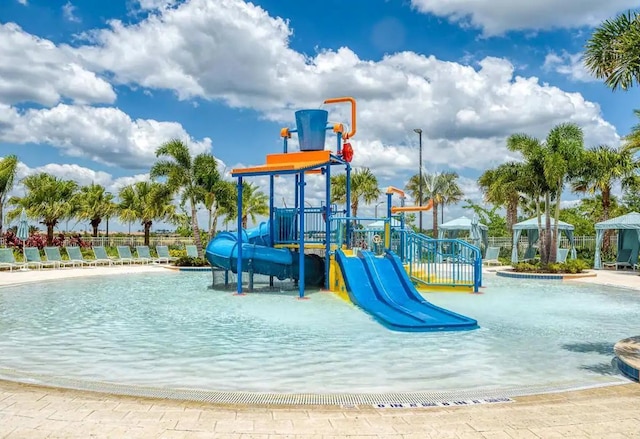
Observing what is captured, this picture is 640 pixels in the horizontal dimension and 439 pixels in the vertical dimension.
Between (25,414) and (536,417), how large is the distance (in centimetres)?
402

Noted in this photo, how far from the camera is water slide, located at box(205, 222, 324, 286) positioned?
46.0 ft

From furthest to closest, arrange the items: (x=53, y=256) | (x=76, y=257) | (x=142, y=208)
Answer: (x=142, y=208), (x=76, y=257), (x=53, y=256)

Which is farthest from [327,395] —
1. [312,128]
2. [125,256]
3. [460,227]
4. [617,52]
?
[460,227]

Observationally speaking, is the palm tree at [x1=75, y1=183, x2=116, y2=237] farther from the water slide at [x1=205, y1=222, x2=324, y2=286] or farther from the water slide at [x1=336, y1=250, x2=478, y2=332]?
the water slide at [x1=336, y1=250, x2=478, y2=332]

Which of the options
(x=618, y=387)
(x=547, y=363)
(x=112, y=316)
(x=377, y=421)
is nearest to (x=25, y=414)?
(x=377, y=421)

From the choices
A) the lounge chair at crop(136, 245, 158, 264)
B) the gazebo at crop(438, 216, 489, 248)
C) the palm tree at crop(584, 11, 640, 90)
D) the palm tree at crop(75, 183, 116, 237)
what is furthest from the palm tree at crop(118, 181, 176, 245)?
the palm tree at crop(584, 11, 640, 90)

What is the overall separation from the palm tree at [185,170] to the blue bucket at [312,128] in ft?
38.9

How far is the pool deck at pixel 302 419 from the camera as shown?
151 inches

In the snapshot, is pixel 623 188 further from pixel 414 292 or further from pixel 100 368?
pixel 100 368

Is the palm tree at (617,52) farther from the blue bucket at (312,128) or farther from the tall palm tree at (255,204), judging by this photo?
the tall palm tree at (255,204)

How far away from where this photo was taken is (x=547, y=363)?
670 cm

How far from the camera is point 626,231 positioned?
23.5 meters

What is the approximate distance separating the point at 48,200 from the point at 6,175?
438 centimetres

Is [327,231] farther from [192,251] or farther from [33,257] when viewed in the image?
[33,257]
